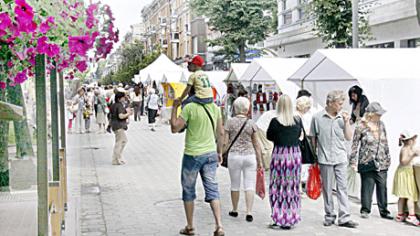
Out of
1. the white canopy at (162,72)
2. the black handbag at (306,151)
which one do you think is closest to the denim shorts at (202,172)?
the black handbag at (306,151)

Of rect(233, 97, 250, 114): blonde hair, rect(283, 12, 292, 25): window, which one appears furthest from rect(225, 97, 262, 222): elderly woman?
rect(283, 12, 292, 25): window

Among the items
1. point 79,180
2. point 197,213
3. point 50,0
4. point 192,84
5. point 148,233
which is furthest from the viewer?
point 79,180

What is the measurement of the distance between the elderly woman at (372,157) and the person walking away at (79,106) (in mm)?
14252

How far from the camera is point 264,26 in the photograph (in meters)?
34.3

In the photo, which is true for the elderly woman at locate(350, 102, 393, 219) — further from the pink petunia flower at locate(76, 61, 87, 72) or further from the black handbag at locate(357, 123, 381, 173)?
the pink petunia flower at locate(76, 61, 87, 72)

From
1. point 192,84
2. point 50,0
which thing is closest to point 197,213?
point 192,84

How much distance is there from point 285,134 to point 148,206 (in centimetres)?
270

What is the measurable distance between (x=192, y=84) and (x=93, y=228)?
2.30 m

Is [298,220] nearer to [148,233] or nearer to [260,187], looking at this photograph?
[260,187]

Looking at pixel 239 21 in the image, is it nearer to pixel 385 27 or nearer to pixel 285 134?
pixel 385 27

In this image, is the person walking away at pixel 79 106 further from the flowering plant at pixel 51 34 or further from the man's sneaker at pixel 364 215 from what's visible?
the flowering plant at pixel 51 34

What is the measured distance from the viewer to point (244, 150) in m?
7.54

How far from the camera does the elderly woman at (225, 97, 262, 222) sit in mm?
7492

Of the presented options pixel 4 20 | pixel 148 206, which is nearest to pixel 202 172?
pixel 148 206
